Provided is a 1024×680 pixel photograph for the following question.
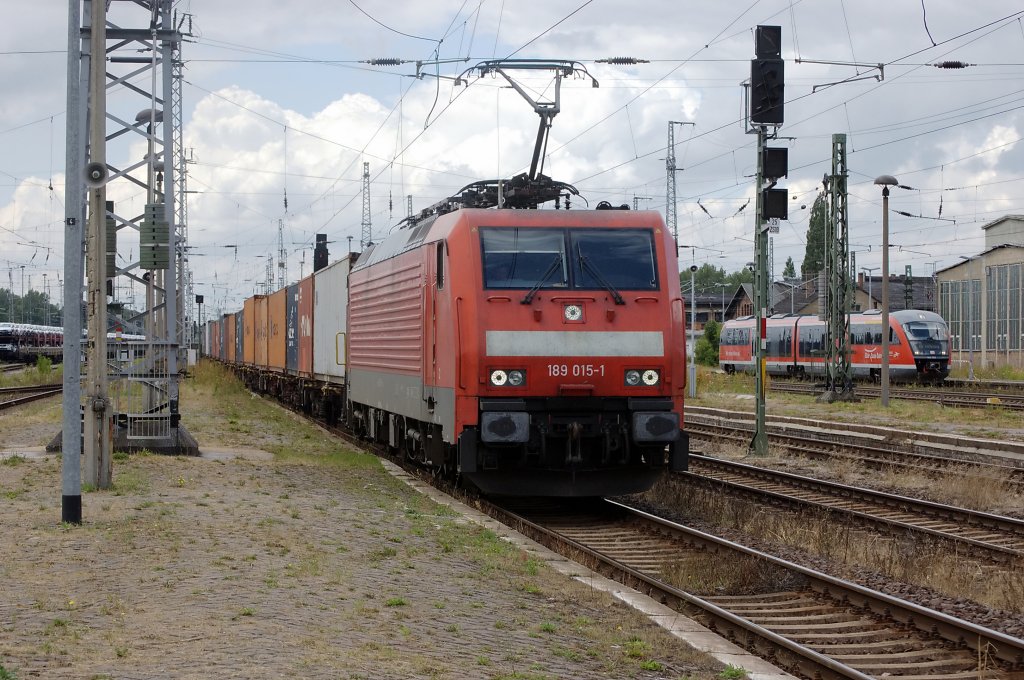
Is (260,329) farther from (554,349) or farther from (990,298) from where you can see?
(990,298)

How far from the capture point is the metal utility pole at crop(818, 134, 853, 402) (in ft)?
101

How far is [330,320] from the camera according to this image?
79.4 feet

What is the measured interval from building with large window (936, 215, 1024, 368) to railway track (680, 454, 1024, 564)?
36.8 metres

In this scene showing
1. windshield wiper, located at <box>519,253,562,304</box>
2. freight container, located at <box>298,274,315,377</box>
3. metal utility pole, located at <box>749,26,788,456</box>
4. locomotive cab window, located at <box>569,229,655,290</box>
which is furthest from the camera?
freight container, located at <box>298,274,315,377</box>

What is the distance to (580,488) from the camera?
12.9 metres

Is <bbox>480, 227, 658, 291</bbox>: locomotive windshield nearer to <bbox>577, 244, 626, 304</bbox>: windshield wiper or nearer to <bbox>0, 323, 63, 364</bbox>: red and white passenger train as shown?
<bbox>577, 244, 626, 304</bbox>: windshield wiper

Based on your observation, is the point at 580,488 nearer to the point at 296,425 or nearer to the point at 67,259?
the point at 67,259

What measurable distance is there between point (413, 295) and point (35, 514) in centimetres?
524

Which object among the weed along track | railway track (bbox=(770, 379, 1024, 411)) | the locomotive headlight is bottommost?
the weed along track

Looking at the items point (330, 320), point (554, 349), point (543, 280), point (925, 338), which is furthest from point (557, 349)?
point (925, 338)

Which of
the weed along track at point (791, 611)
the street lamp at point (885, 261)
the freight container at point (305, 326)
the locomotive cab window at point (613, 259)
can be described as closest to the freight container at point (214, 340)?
the freight container at point (305, 326)

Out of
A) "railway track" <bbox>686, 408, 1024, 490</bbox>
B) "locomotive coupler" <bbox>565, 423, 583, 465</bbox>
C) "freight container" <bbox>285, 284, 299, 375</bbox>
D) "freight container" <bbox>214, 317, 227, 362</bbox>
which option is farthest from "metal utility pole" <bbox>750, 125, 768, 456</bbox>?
"freight container" <bbox>214, 317, 227, 362</bbox>

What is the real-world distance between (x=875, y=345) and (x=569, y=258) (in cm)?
3536

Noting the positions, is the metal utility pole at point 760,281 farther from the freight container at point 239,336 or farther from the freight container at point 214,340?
the freight container at point 214,340
